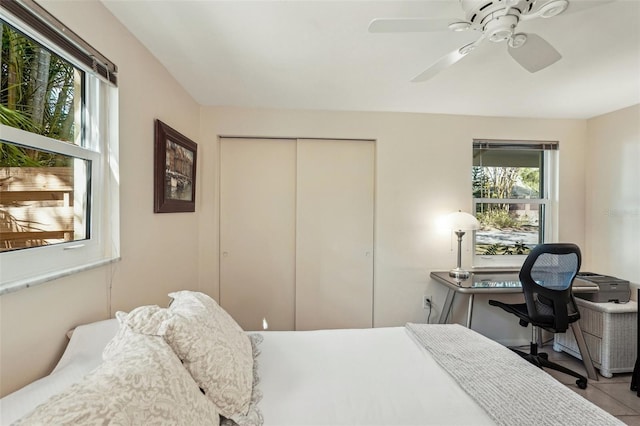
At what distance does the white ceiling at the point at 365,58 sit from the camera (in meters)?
1.45

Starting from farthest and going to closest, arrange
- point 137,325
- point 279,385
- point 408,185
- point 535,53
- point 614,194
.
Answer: point 408,185 → point 614,194 → point 535,53 → point 279,385 → point 137,325

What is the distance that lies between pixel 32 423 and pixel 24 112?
107cm

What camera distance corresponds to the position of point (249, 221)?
289 cm

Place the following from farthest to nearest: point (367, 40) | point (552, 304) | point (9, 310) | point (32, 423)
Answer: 1. point (552, 304)
2. point (367, 40)
3. point (9, 310)
4. point (32, 423)

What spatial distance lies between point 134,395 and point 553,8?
1.82 m

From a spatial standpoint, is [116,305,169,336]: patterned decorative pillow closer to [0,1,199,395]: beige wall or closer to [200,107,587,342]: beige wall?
[0,1,199,395]: beige wall

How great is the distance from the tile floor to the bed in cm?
131

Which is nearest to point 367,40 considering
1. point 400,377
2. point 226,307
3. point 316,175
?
point 316,175

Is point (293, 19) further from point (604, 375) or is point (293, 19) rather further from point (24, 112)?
point (604, 375)

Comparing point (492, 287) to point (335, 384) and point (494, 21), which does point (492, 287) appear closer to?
point (335, 384)

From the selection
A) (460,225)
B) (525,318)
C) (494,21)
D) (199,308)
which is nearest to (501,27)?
(494,21)

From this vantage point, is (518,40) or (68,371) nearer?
(68,371)

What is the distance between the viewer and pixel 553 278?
7.43 feet

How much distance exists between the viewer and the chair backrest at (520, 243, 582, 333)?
7.29ft
